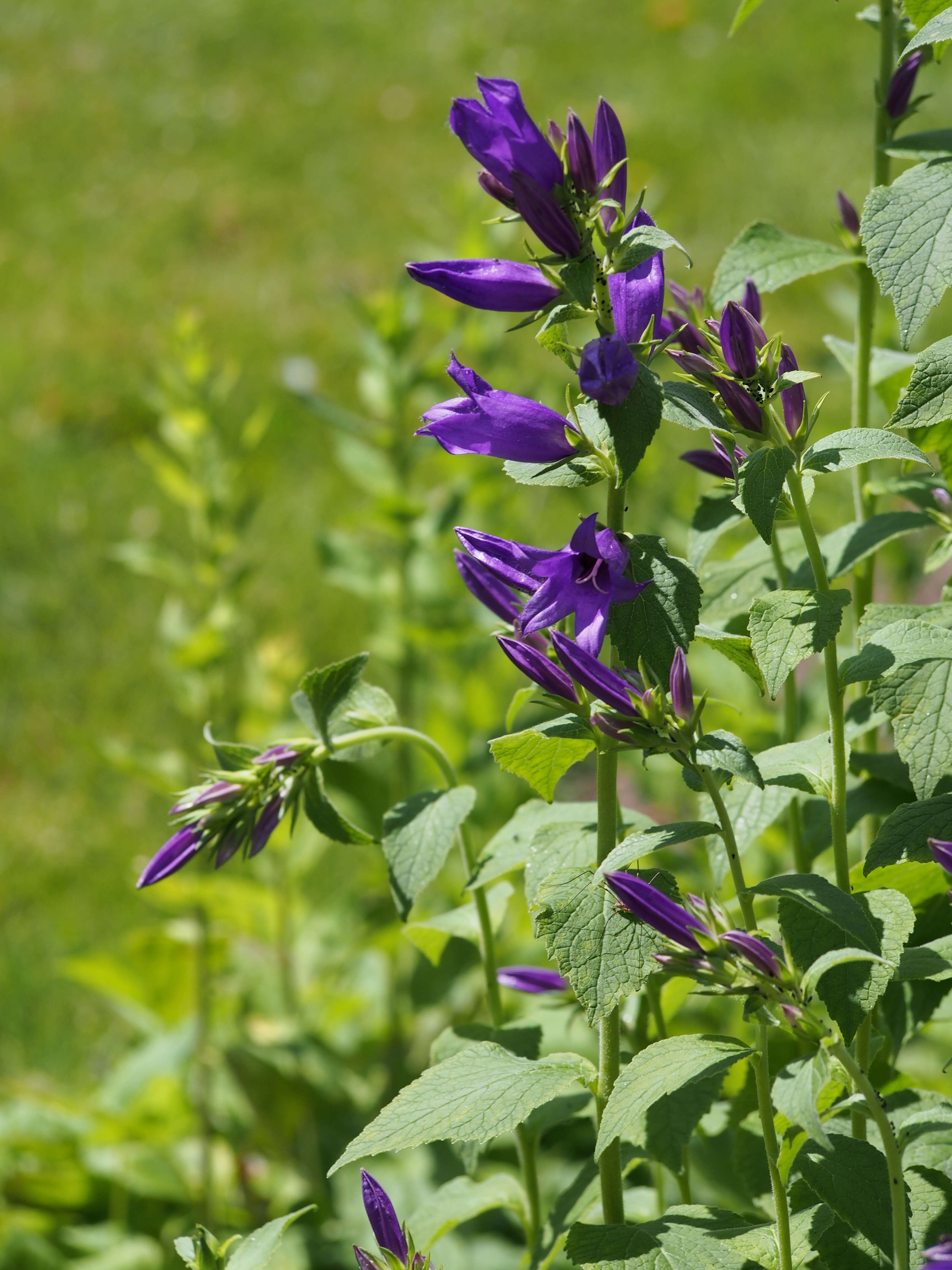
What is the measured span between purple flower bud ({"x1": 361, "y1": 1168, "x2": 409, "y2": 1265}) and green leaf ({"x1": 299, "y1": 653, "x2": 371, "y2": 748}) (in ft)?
1.03

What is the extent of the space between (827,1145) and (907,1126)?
186 millimetres

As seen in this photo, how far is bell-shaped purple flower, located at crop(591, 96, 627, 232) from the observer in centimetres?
78

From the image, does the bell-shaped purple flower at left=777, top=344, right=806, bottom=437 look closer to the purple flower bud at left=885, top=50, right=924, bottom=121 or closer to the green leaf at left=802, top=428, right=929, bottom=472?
the green leaf at left=802, top=428, right=929, bottom=472

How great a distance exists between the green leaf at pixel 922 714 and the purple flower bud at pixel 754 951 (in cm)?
14

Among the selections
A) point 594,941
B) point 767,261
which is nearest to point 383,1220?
point 594,941

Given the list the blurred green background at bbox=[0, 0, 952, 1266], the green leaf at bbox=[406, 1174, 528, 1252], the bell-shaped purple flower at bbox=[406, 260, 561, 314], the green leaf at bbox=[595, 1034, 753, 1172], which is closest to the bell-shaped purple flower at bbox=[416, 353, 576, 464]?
the bell-shaped purple flower at bbox=[406, 260, 561, 314]

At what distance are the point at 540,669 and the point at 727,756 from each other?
0.14 meters

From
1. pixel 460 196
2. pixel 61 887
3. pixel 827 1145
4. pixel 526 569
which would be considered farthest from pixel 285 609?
pixel 827 1145

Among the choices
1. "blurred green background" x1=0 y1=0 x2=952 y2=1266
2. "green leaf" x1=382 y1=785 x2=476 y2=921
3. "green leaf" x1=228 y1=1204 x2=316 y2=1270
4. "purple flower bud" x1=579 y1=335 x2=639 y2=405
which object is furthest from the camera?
"blurred green background" x1=0 y1=0 x2=952 y2=1266

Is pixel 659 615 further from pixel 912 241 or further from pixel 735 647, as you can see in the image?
pixel 912 241

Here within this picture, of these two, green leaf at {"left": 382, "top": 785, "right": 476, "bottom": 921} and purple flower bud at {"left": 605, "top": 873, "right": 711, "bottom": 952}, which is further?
green leaf at {"left": 382, "top": 785, "right": 476, "bottom": 921}

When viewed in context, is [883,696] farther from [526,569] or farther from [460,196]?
[460,196]

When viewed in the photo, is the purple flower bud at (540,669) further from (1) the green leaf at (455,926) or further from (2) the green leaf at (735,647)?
(1) the green leaf at (455,926)

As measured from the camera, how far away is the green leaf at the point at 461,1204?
1037 millimetres
